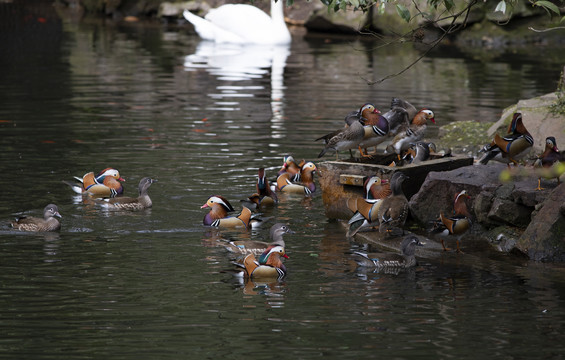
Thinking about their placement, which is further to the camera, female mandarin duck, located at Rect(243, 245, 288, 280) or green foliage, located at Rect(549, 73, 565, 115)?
green foliage, located at Rect(549, 73, 565, 115)

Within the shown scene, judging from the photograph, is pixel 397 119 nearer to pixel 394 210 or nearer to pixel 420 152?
pixel 420 152

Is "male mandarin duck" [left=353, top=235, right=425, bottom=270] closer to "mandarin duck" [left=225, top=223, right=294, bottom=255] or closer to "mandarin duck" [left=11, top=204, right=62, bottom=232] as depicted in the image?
"mandarin duck" [left=225, top=223, right=294, bottom=255]

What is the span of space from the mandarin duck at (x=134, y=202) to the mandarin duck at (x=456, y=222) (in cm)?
406

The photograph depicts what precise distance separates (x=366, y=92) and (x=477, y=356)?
1797 cm

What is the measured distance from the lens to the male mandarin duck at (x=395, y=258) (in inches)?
431

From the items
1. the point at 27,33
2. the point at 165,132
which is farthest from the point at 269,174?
the point at 27,33

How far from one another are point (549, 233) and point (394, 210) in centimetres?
196

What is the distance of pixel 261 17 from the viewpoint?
3834 centimetres

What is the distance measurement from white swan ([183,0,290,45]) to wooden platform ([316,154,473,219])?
80.4 ft

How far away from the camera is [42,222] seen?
12.3 metres

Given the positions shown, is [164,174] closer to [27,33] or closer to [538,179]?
[538,179]

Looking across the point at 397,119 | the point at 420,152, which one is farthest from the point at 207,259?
the point at 397,119

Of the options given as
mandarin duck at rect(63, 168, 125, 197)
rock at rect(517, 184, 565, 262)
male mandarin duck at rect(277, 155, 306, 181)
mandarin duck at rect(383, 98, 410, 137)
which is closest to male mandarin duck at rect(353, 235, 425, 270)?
rock at rect(517, 184, 565, 262)

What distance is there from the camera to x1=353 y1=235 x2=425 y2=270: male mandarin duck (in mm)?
10938
